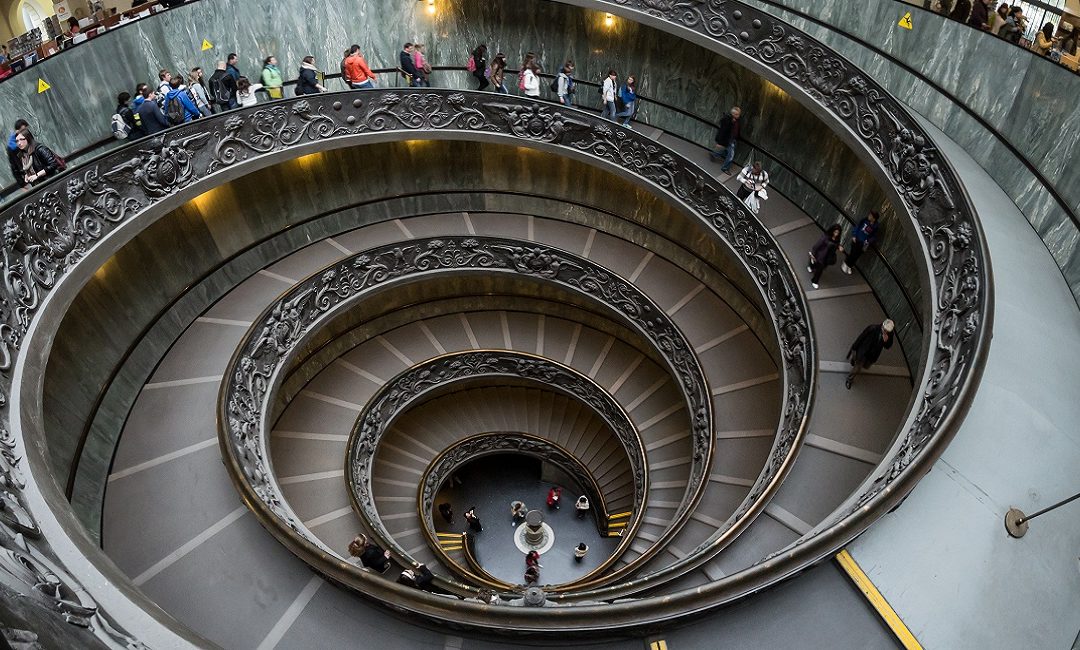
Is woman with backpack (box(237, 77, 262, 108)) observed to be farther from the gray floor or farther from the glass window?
the glass window

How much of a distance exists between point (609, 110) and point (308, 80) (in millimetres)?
6238

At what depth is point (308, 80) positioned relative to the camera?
44.2 feet

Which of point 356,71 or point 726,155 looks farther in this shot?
point 726,155

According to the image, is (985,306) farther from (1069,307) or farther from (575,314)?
(575,314)

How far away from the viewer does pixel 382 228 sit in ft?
53.8

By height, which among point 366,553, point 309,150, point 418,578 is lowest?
point 418,578

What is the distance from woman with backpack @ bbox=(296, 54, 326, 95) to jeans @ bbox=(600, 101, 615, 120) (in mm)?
5876

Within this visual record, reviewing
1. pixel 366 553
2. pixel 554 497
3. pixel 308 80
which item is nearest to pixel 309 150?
pixel 308 80

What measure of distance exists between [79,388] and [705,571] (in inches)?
398

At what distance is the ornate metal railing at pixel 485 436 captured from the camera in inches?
578

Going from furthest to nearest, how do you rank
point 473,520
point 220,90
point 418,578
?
point 473,520 < point 220,90 < point 418,578

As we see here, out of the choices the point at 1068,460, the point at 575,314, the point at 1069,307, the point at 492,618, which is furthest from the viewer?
the point at 575,314

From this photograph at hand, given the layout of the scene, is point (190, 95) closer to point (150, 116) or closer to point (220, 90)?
point (220, 90)

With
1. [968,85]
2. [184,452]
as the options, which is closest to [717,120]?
[968,85]
